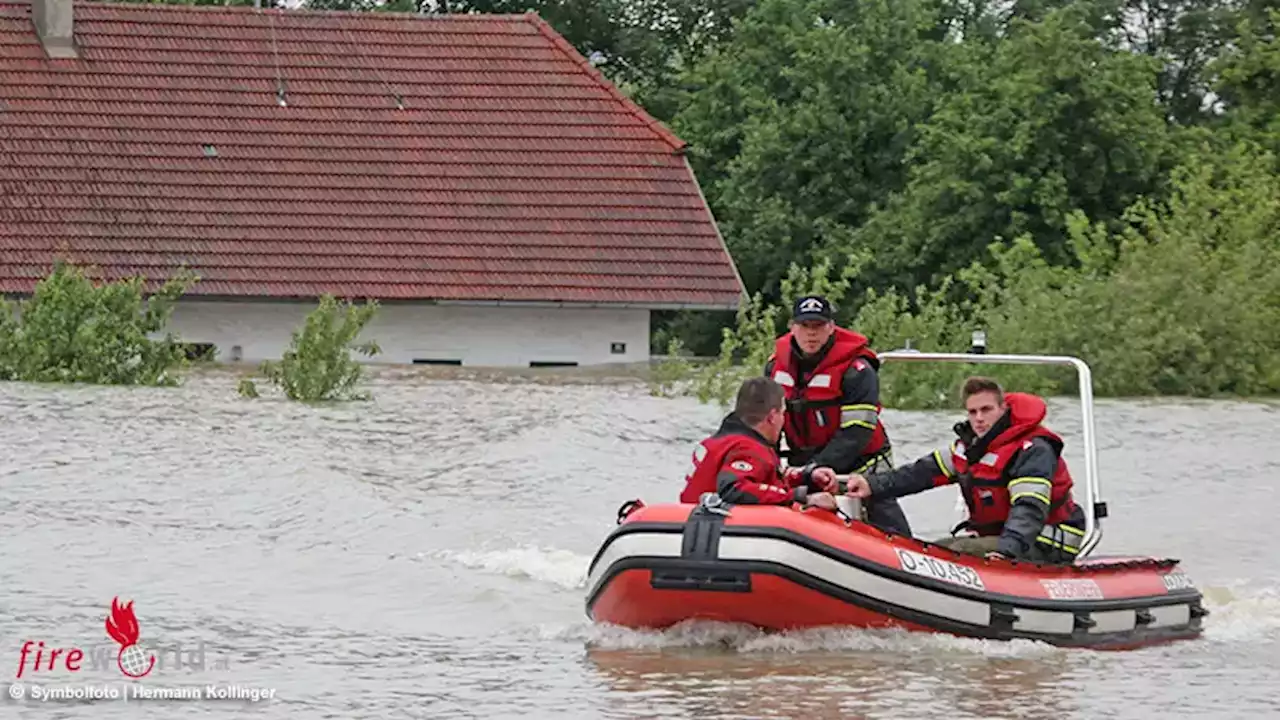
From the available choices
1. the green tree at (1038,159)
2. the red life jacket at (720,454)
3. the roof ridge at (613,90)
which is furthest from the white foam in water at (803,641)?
the roof ridge at (613,90)

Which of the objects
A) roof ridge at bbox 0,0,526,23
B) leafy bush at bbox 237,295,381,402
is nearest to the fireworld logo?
leafy bush at bbox 237,295,381,402

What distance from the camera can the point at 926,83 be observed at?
43750 millimetres

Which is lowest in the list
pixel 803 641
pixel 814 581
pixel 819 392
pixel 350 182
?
pixel 803 641

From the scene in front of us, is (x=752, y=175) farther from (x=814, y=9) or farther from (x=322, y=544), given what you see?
(x=322, y=544)

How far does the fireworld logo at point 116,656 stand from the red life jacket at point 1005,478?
4153mm

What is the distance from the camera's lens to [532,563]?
17672 mm

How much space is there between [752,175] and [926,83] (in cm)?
311

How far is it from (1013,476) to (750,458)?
1.45 meters

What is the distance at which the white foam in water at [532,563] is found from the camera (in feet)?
56.1

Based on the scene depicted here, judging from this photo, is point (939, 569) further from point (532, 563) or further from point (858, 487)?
point (532, 563)

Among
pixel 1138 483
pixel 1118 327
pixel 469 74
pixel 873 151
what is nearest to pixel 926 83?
pixel 873 151

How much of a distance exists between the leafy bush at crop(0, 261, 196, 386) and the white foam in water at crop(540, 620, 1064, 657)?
52.1 ft

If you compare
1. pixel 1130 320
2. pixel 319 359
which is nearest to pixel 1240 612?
pixel 319 359

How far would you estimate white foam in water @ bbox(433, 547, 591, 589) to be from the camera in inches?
674
